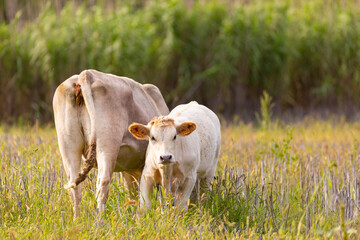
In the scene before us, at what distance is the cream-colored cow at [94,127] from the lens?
5215 millimetres

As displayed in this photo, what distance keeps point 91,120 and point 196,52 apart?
8.18 meters

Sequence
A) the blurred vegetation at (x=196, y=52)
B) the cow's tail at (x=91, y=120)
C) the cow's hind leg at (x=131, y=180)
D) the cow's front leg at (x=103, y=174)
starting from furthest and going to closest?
1. the blurred vegetation at (x=196, y=52)
2. the cow's hind leg at (x=131, y=180)
3. the cow's front leg at (x=103, y=174)
4. the cow's tail at (x=91, y=120)

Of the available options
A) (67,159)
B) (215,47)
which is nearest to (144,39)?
(215,47)

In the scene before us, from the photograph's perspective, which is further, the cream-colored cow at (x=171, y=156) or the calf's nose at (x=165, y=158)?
the cream-colored cow at (x=171, y=156)

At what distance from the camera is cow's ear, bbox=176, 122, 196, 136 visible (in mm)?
5281

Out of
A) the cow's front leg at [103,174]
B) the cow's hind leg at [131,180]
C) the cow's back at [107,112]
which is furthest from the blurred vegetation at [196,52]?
the cow's front leg at [103,174]

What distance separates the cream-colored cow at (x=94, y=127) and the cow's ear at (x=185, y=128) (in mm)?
527

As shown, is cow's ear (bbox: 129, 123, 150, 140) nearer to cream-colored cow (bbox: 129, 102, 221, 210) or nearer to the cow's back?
cream-colored cow (bbox: 129, 102, 221, 210)

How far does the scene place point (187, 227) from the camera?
4.82 meters

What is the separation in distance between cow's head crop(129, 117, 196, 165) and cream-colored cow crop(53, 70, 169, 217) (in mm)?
221

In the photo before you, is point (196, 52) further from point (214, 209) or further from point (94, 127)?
point (94, 127)

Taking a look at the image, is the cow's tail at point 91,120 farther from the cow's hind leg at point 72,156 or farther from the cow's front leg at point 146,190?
the cow's front leg at point 146,190

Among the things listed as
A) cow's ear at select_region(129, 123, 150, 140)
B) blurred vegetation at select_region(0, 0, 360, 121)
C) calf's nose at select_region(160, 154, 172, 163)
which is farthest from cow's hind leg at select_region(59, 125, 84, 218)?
blurred vegetation at select_region(0, 0, 360, 121)

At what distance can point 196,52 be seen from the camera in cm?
1315
